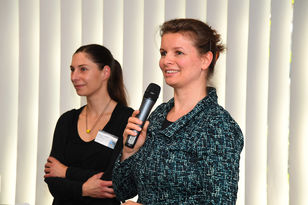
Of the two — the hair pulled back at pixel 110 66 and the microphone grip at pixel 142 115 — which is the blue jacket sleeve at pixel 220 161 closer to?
the microphone grip at pixel 142 115

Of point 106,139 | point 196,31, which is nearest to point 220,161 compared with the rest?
point 196,31

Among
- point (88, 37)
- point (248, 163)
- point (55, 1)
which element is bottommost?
point (248, 163)

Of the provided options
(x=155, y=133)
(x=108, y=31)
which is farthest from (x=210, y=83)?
(x=108, y=31)

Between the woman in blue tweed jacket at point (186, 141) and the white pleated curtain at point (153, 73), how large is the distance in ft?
4.04

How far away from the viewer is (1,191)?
2924mm

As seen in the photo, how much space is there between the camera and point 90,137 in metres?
2.21

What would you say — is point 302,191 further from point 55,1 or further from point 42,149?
point 55,1

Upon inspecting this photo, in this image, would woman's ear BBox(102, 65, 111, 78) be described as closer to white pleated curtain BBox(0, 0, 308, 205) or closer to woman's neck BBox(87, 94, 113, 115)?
woman's neck BBox(87, 94, 113, 115)

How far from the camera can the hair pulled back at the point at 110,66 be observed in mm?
2375

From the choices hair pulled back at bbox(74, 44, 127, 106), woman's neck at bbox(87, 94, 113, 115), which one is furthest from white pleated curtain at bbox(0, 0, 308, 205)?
woman's neck at bbox(87, 94, 113, 115)

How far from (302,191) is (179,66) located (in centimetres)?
159

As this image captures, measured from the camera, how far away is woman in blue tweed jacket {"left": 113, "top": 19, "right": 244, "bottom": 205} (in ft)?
4.01

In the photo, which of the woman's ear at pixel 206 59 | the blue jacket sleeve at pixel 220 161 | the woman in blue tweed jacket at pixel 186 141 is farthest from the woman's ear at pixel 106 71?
the blue jacket sleeve at pixel 220 161

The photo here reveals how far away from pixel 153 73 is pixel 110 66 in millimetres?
412
